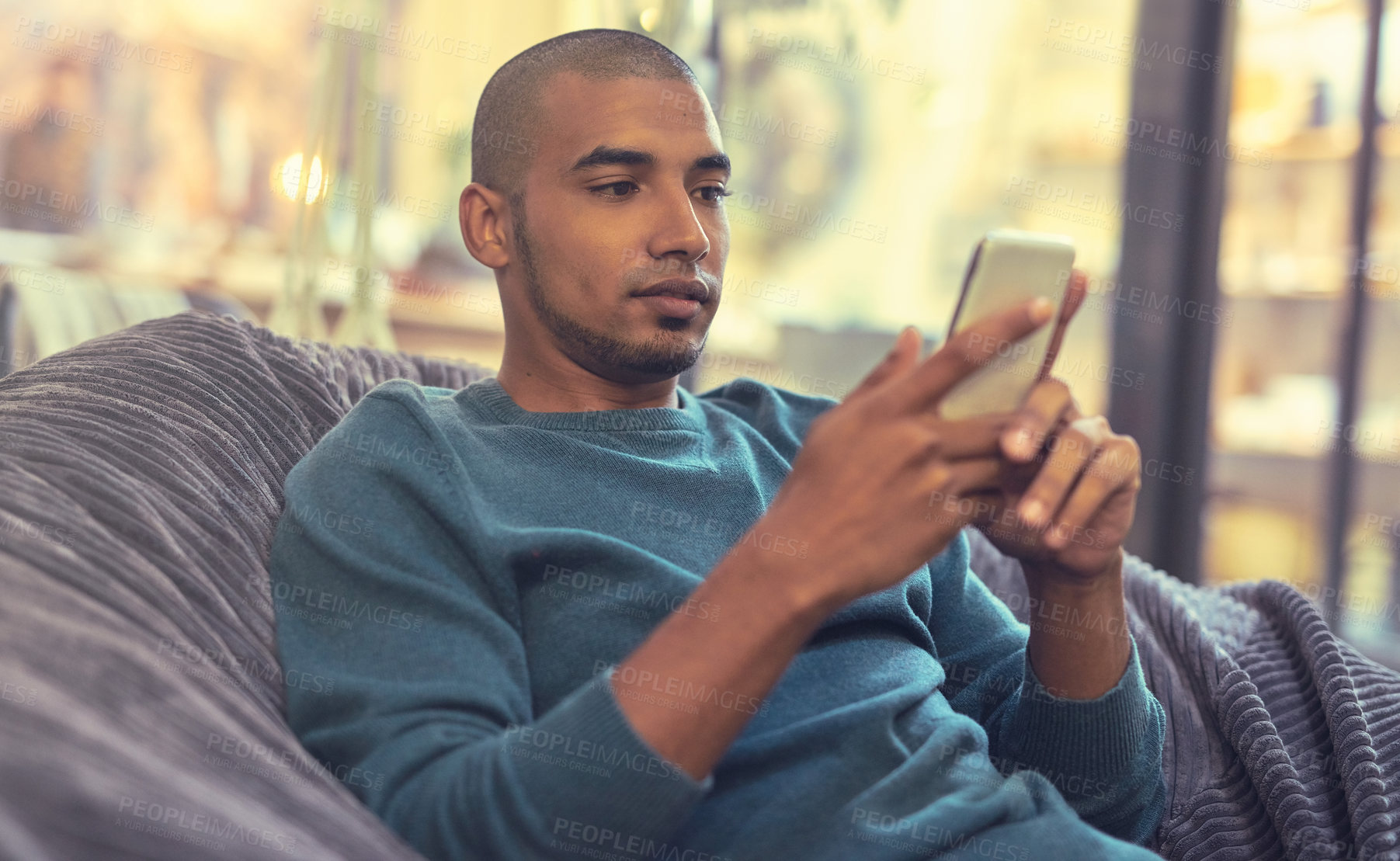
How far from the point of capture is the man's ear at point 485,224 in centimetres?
118

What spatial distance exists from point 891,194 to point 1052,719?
8.19 feet

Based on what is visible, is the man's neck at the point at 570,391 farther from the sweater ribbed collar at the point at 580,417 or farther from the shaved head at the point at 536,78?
the shaved head at the point at 536,78

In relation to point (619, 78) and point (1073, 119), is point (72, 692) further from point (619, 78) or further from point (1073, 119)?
point (1073, 119)

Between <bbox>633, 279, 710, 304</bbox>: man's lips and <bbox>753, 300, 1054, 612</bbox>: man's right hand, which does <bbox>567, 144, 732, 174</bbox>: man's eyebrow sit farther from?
<bbox>753, 300, 1054, 612</bbox>: man's right hand

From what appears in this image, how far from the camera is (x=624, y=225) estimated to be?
3.50 feet

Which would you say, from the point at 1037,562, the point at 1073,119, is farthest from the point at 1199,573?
the point at 1037,562

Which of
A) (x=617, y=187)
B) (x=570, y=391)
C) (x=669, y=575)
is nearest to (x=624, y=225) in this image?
(x=617, y=187)

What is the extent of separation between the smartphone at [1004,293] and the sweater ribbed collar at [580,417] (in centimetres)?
38

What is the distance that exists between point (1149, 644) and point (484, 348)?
289cm

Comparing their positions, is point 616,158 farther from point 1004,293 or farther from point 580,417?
point 1004,293

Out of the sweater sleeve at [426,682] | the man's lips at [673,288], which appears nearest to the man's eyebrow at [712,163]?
the man's lips at [673,288]

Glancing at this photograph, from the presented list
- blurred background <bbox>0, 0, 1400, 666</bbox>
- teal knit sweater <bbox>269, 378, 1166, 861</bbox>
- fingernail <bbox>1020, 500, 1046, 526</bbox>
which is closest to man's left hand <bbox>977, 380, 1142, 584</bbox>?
fingernail <bbox>1020, 500, 1046, 526</bbox>

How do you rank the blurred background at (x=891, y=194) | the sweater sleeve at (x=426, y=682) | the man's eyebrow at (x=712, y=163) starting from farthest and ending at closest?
the blurred background at (x=891, y=194) → the man's eyebrow at (x=712, y=163) → the sweater sleeve at (x=426, y=682)

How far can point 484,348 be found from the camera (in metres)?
3.82
